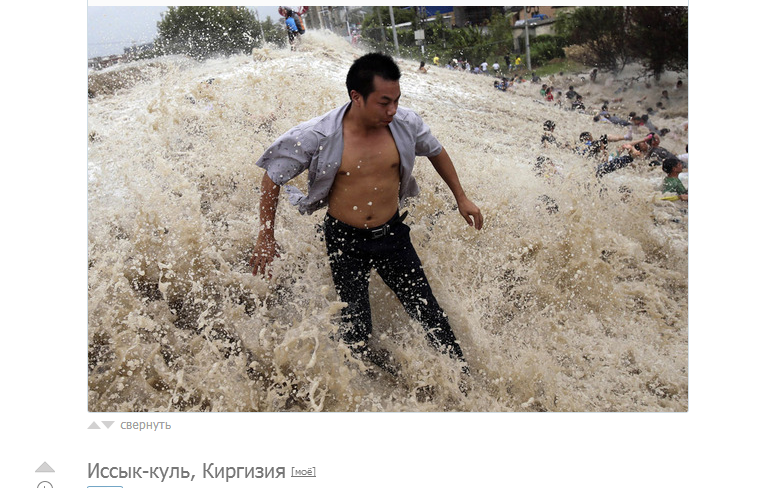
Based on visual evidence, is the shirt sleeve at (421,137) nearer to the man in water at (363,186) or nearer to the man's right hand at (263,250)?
the man in water at (363,186)

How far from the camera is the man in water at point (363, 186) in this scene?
202 centimetres

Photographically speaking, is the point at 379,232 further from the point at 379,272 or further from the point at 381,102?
the point at 381,102

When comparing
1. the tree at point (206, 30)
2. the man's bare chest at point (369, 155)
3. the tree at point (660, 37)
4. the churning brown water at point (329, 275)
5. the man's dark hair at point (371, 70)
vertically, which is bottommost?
the churning brown water at point (329, 275)

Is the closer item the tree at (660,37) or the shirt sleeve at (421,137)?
the shirt sleeve at (421,137)

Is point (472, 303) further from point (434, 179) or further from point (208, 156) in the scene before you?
point (208, 156)

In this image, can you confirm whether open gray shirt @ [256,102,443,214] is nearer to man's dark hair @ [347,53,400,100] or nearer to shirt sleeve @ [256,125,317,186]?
shirt sleeve @ [256,125,317,186]

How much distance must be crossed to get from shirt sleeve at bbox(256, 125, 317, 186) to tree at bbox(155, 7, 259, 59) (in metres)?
0.93

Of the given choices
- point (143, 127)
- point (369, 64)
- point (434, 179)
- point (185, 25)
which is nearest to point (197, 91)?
point (143, 127)

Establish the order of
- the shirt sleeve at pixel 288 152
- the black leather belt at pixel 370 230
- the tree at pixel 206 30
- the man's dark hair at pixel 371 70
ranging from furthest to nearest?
the tree at pixel 206 30, the black leather belt at pixel 370 230, the shirt sleeve at pixel 288 152, the man's dark hair at pixel 371 70

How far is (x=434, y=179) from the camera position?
124 inches

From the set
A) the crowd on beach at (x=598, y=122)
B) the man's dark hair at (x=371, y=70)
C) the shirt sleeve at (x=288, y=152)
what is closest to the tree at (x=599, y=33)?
the crowd on beach at (x=598, y=122)

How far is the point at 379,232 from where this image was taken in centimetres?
218

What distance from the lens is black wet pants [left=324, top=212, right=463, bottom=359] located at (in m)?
2.19
